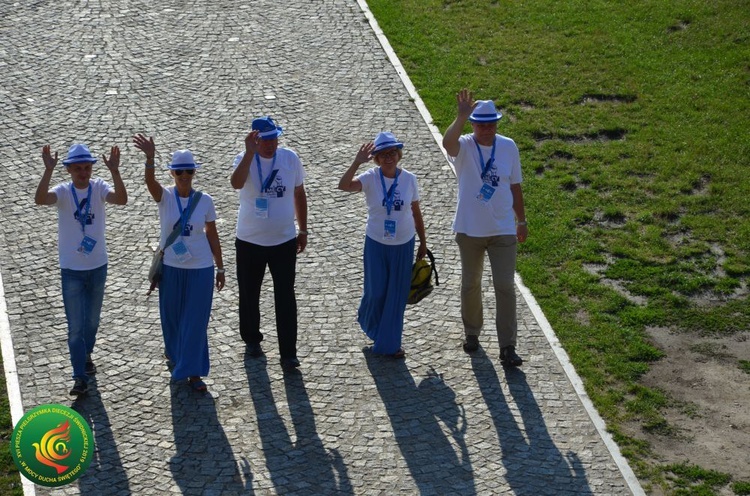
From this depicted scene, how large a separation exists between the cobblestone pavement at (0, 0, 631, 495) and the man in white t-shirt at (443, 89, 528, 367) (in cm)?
57

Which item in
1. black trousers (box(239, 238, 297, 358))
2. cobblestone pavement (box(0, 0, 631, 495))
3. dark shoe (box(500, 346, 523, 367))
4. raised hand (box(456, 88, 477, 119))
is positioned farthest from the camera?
dark shoe (box(500, 346, 523, 367))

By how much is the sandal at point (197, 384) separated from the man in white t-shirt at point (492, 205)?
2.49m

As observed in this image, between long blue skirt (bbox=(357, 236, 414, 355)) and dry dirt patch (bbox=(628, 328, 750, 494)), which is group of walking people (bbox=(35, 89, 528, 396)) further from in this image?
dry dirt patch (bbox=(628, 328, 750, 494))

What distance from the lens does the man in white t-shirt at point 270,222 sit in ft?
33.0

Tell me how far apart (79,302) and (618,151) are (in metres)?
7.09

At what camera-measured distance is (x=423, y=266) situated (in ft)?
35.1

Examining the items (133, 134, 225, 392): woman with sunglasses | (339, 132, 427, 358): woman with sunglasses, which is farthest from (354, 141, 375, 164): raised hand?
(133, 134, 225, 392): woman with sunglasses

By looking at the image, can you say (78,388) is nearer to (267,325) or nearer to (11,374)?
(11,374)

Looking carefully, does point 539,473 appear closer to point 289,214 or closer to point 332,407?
point 332,407

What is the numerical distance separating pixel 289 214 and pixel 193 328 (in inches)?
48.4

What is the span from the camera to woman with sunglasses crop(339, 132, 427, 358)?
33.7ft

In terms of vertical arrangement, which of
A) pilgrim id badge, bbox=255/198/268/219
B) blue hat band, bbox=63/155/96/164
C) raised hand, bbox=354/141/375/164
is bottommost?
pilgrim id badge, bbox=255/198/268/219

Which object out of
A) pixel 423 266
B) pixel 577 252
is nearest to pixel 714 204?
pixel 577 252

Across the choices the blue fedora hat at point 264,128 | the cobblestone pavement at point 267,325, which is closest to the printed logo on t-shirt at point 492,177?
the cobblestone pavement at point 267,325
